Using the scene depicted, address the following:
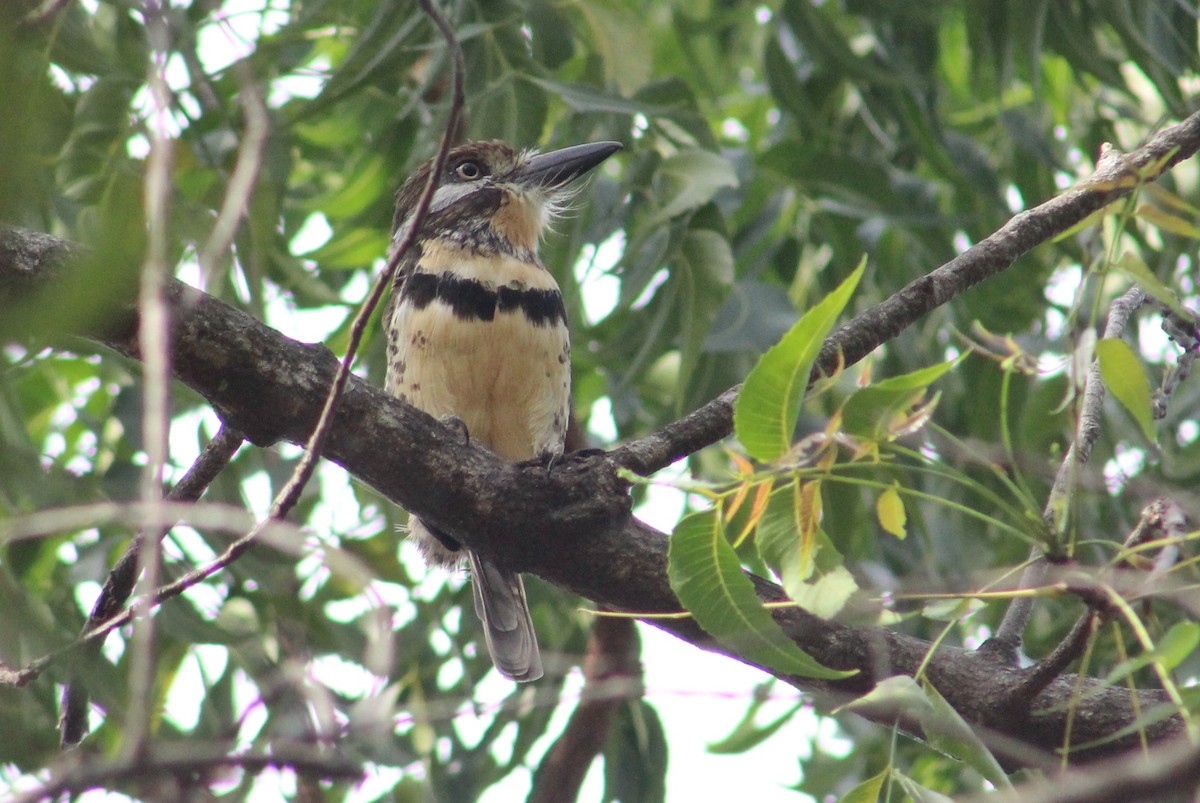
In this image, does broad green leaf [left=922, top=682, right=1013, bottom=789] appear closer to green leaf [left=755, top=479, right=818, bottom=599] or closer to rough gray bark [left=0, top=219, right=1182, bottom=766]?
green leaf [left=755, top=479, right=818, bottom=599]

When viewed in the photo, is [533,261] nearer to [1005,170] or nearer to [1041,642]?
[1005,170]

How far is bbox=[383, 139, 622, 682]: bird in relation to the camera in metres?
3.43

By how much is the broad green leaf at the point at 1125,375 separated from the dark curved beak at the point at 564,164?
1.95 meters

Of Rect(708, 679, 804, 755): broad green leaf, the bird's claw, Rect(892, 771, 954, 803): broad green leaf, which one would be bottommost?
Rect(892, 771, 954, 803): broad green leaf

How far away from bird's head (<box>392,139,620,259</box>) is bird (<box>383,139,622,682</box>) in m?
0.05

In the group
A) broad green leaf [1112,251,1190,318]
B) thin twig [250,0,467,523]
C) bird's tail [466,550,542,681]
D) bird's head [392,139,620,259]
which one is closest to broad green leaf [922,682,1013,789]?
broad green leaf [1112,251,1190,318]

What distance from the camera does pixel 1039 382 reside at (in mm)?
3322

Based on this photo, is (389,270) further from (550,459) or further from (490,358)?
(490,358)

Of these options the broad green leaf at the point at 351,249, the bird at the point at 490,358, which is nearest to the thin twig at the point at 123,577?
the bird at the point at 490,358

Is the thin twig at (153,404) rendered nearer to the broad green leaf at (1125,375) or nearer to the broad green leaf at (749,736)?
the broad green leaf at (1125,375)

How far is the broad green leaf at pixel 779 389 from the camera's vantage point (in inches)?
57.9

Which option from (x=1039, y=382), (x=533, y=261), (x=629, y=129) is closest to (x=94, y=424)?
(x=533, y=261)

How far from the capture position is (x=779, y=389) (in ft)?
4.96

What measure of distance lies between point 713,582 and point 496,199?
8.65 feet
